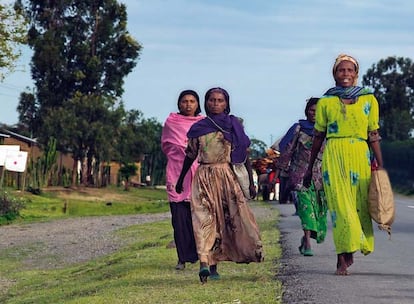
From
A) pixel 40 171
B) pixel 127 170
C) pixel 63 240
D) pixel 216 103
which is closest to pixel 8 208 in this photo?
pixel 63 240

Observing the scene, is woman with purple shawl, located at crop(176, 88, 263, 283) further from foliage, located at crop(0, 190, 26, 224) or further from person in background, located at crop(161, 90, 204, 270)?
foliage, located at crop(0, 190, 26, 224)

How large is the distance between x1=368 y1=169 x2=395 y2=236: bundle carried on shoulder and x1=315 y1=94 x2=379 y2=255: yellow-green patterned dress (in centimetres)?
15

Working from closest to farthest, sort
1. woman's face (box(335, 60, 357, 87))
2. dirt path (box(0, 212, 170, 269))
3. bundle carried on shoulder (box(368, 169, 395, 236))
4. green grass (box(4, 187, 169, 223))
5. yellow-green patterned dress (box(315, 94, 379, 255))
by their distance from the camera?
bundle carried on shoulder (box(368, 169, 395, 236)), yellow-green patterned dress (box(315, 94, 379, 255)), woman's face (box(335, 60, 357, 87)), dirt path (box(0, 212, 170, 269)), green grass (box(4, 187, 169, 223))

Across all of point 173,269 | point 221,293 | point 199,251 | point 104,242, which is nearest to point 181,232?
point 173,269

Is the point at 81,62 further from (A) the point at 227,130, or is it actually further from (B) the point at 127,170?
(A) the point at 227,130

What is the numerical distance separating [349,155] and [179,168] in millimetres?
2450

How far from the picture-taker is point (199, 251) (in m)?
9.58

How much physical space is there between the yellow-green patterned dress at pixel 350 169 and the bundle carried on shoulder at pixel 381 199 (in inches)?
5.8

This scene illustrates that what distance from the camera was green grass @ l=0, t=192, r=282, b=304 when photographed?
8766mm

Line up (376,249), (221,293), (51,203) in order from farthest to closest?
(51,203)
(376,249)
(221,293)

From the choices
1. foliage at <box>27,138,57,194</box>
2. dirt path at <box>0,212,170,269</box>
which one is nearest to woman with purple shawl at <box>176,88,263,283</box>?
dirt path at <box>0,212,170,269</box>

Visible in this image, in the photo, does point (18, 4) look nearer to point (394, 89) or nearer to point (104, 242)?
point (394, 89)

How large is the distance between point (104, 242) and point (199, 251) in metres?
11.6

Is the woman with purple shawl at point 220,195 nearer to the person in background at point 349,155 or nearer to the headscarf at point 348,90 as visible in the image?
the person in background at point 349,155
